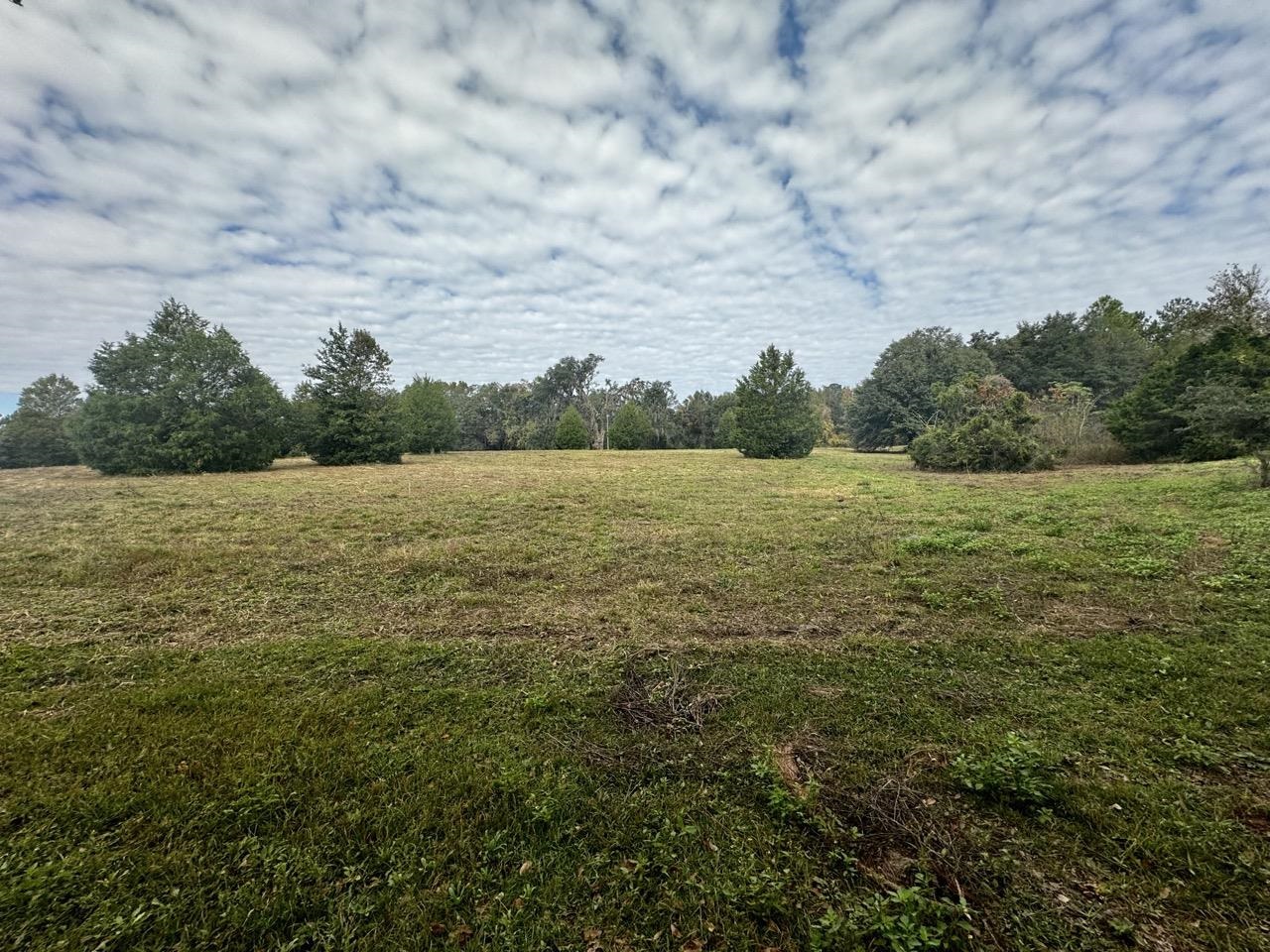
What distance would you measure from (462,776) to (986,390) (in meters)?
30.9

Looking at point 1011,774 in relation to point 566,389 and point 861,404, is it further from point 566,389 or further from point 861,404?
point 566,389

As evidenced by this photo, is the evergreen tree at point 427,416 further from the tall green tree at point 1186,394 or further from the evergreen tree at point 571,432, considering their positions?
the tall green tree at point 1186,394

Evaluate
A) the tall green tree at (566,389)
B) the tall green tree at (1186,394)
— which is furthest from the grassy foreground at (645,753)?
the tall green tree at (566,389)

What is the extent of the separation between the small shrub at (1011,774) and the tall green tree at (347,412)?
3114 cm

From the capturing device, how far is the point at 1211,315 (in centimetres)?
2355

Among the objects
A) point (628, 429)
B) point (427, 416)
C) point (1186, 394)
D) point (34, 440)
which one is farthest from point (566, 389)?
point (1186, 394)

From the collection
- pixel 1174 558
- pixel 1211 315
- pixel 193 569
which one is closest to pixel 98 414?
pixel 193 569

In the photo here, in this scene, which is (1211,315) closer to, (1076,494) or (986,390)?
(986,390)

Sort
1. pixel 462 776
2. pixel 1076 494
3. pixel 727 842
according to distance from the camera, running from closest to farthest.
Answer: pixel 727 842
pixel 462 776
pixel 1076 494

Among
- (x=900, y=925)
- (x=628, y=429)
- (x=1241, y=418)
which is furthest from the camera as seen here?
(x=628, y=429)

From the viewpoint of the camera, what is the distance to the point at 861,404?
143ft

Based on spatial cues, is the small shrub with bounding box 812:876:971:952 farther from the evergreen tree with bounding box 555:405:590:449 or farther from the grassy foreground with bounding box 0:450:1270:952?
the evergreen tree with bounding box 555:405:590:449

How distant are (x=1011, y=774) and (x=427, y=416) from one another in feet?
130

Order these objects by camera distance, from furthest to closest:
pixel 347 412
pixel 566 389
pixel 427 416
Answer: pixel 566 389 → pixel 427 416 → pixel 347 412
